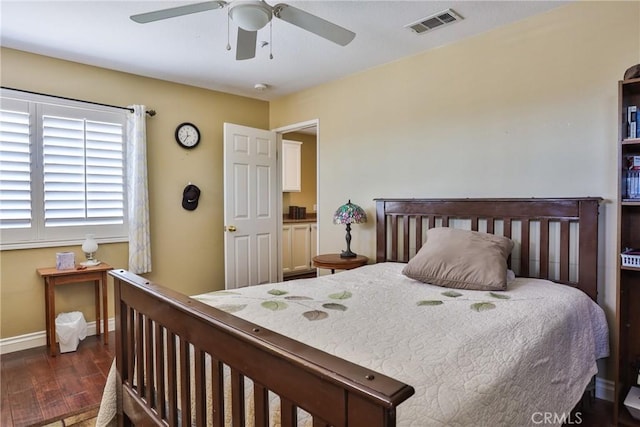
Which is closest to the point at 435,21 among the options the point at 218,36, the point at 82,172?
the point at 218,36

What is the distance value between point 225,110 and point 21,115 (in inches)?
76.2

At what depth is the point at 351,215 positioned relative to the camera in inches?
136

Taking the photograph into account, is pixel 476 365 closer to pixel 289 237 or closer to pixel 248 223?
pixel 248 223

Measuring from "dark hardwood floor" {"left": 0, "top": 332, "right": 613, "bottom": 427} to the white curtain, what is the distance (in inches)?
33.6

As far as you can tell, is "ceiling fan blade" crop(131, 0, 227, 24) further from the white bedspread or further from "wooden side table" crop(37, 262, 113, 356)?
"wooden side table" crop(37, 262, 113, 356)

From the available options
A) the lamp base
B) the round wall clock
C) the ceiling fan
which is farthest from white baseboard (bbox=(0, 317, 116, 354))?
the ceiling fan

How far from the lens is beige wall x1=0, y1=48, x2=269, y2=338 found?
314cm

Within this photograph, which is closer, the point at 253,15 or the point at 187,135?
the point at 253,15

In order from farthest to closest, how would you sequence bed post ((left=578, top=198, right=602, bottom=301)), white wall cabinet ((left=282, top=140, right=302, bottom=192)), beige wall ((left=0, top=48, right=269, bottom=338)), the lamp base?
1. white wall cabinet ((left=282, top=140, right=302, bottom=192))
2. the lamp base
3. beige wall ((left=0, top=48, right=269, bottom=338))
4. bed post ((left=578, top=198, right=602, bottom=301))

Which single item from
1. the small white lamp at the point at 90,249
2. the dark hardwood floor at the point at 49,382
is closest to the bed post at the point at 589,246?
the dark hardwood floor at the point at 49,382

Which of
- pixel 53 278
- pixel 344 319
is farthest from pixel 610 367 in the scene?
pixel 53 278

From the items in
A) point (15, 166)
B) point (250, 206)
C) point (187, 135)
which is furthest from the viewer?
point (250, 206)

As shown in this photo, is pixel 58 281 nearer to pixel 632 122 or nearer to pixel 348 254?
pixel 348 254

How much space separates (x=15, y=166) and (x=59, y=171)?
0.98 feet
